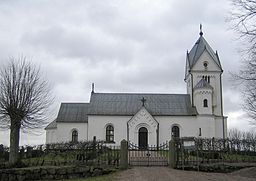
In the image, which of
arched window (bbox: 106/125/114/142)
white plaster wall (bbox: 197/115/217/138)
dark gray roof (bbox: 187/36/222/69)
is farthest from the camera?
dark gray roof (bbox: 187/36/222/69)

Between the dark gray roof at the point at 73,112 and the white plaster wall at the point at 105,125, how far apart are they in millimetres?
2104

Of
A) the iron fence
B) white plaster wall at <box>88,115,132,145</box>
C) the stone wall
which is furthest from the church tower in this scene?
the stone wall

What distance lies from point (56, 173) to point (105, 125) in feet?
92.7

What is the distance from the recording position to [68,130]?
4884 centimetres

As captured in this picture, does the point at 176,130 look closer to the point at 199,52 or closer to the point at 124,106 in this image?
the point at 124,106

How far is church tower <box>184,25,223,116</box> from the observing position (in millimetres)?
48156

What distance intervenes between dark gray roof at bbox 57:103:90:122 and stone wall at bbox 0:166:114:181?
2964cm

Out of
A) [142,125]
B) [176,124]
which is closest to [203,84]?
[176,124]

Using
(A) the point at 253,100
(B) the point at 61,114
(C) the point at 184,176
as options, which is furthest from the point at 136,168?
(B) the point at 61,114

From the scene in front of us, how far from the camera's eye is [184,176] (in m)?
17.1

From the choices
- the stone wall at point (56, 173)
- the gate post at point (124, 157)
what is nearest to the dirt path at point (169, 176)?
the gate post at point (124, 157)

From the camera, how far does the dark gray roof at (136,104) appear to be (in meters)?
48.3

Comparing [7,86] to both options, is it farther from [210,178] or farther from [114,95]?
[114,95]

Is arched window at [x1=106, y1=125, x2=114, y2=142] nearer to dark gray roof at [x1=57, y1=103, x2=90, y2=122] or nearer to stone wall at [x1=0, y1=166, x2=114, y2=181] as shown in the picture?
dark gray roof at [x1=57, y1=103, x2=90, y2=122]
